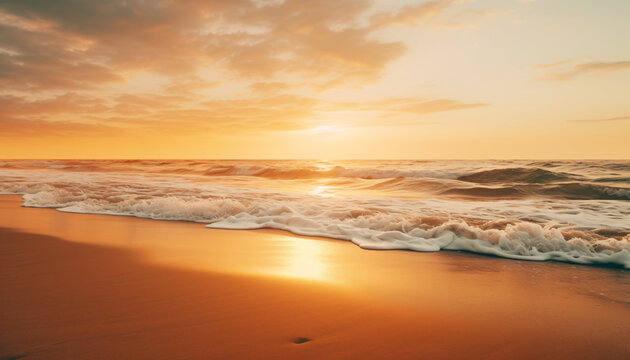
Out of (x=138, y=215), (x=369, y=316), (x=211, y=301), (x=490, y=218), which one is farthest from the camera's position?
(x=138, y=215)

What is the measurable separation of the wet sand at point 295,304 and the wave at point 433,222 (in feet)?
1.42

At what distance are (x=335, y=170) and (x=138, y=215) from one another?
20491 mm

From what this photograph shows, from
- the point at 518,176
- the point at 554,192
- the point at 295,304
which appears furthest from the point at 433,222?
the point at 518,176

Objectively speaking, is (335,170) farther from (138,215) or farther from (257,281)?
(257,281)

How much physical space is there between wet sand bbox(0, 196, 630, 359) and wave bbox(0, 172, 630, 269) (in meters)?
0.43

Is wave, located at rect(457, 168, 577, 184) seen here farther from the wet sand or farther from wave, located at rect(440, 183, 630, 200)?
the wet sand

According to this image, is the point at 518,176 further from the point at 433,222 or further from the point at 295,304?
the point at 295,304

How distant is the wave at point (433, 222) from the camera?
14.9 feet

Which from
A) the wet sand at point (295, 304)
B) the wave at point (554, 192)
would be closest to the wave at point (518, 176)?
the wave at point (554, 192)

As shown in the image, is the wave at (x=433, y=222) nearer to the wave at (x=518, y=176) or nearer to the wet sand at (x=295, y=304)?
the wet sand at (x=295, y=304)

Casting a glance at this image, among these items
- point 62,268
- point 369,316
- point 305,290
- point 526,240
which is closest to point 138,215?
point 62,268

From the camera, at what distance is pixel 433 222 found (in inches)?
230

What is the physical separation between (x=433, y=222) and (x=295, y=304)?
3.78m

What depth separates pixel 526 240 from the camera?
4.64 meters
